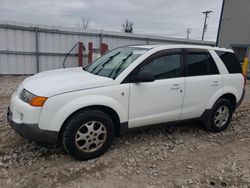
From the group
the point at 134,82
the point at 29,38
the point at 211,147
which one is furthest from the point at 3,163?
the point at 29,38

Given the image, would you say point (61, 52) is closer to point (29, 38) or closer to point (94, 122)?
point (29, 38)

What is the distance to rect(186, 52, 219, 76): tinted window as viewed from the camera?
13.1 feet

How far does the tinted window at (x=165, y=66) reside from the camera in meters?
3.62

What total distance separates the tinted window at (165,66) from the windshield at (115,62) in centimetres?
26

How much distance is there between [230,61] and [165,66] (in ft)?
5.44

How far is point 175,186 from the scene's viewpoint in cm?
278

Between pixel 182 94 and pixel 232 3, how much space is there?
11507 mm

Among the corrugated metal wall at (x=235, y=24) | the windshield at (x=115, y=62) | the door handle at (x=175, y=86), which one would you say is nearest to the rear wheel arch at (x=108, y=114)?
the windshield at (x=115, y=62)

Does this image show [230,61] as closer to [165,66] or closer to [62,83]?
[165,66]

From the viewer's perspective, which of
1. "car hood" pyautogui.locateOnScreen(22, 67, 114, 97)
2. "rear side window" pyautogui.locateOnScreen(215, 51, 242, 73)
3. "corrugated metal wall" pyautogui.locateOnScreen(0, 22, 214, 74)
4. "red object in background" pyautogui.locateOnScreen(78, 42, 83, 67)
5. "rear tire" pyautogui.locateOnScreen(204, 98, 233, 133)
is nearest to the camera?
"car hood" pyautogui.locateOnScreen(22, 67, 114, 97)

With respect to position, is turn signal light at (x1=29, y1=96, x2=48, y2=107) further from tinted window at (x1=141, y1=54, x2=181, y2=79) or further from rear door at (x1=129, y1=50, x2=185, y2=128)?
tinted window at (x1=141, y1=54, x2=181, y2=79)

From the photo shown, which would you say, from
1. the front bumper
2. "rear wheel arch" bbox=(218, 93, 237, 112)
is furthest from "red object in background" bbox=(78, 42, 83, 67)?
the front bumper

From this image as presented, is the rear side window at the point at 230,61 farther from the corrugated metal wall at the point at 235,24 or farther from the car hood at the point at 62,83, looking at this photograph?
the corrugated metal wall at the point at 235,24

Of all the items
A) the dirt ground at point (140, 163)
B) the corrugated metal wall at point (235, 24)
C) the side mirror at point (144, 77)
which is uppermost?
the corrugated metal wall at point (235, 24)
